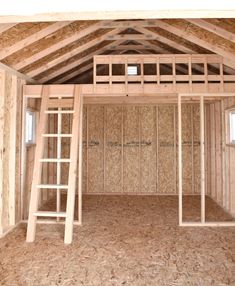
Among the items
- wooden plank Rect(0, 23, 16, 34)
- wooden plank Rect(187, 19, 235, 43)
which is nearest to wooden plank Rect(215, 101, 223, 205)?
wooden plank Rect(187, 19, 235, 43)

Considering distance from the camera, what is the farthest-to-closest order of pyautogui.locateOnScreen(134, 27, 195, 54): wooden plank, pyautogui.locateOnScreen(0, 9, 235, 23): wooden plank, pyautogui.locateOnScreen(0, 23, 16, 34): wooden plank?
pyautogui.locateOnScreen(134, 27, 195, 54): wooden plank, pyautogui.locateOnScreen(0, 23, 16, 34): wooden plank, pyautogui.locateOnScreen(0, 9, 235, 23): wooden plank

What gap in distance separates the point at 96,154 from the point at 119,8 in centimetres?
608

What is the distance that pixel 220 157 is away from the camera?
572cm

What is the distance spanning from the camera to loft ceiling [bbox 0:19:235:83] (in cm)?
373

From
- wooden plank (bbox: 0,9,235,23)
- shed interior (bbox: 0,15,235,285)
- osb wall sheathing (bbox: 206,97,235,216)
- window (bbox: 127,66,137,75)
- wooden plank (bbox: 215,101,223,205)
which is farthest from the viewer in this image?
wooden plank (bbox: 215,101,223,205)

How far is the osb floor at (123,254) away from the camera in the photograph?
2766mm

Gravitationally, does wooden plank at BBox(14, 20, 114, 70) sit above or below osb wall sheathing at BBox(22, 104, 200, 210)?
above

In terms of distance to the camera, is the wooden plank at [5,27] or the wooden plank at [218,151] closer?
the wooden plank at [5,27]

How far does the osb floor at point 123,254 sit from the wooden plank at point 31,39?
2.60m

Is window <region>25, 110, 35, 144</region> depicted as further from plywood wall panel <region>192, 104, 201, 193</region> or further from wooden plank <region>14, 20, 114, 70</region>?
plywood wall panel <region>192, 104, 201, 193</region>

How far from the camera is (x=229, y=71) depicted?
485cm

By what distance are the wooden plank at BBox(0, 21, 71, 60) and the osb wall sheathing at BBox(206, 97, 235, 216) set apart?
3240 millimetres

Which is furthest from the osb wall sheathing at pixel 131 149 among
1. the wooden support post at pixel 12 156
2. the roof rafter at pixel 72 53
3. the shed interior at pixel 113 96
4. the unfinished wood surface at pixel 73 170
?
the wooden support post at pixel 12 156

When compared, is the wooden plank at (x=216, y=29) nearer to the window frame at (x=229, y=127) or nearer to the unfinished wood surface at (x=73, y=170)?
the window frame at (x=229, y=127)
